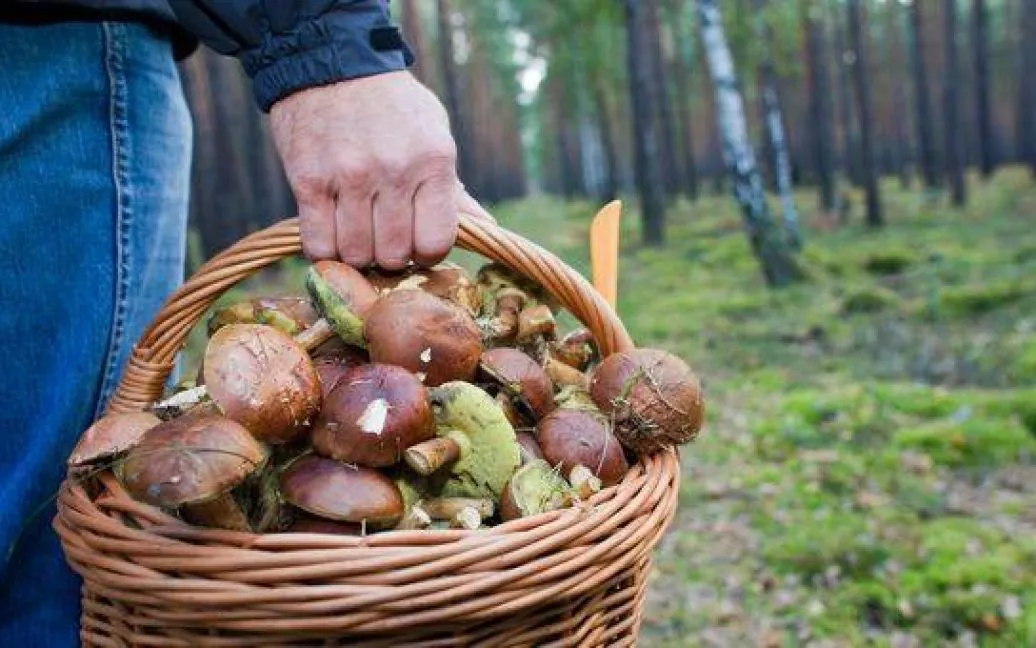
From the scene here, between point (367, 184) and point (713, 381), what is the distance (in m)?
6.45

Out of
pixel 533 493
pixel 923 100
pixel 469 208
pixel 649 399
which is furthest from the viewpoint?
pixel 923 100

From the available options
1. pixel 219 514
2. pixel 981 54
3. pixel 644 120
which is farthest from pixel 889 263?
pixel 219 514

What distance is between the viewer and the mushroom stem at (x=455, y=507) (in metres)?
1.45

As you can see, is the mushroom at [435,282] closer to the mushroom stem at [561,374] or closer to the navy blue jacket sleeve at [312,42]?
the mushroom stem at [561,374]

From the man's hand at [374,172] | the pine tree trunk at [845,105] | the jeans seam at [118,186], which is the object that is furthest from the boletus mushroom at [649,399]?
the pine tree trunk at [845,105]

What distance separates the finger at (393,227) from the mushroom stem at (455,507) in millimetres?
439

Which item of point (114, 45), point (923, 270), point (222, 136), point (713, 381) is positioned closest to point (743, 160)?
point (923, 270)

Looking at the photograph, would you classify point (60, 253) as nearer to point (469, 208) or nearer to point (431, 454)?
point (469, 208)

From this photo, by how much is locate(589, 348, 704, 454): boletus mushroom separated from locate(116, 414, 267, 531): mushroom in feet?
1.95

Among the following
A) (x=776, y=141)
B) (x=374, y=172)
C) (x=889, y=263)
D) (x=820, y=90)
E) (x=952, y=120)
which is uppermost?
(x=374, y=172)

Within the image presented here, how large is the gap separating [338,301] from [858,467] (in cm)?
432

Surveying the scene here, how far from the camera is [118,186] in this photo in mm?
1907

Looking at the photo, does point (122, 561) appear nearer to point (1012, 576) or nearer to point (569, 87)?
point (1012, 576)

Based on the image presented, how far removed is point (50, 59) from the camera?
1.79 m
